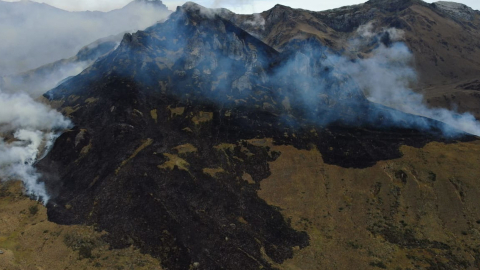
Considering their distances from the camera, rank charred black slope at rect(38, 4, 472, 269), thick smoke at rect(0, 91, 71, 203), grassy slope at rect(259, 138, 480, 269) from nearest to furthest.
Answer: grassy slope at rect(259, 138, 480, 269) < charred black slope at rect(38, 4, 472, 269) < thick smoke at rect(0, 91, 71, 203)

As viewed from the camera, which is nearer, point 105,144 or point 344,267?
point 344,267

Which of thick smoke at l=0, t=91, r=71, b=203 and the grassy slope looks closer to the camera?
the grassy slope

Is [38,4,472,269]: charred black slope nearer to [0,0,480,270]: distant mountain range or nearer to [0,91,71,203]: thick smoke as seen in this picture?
[0,0,480,270]: distant mountain range

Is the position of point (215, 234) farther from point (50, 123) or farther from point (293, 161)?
point (50, 123)

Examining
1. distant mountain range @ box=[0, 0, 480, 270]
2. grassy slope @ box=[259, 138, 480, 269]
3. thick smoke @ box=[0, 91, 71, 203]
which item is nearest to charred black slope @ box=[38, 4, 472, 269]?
distant mountain range @ box=[0, 0, 480, 270]

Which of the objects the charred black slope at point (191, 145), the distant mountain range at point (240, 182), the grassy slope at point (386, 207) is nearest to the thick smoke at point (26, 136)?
the distant mountain range at point (240, 182)

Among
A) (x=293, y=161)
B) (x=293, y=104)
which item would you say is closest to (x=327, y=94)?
(x=293, y=104)
